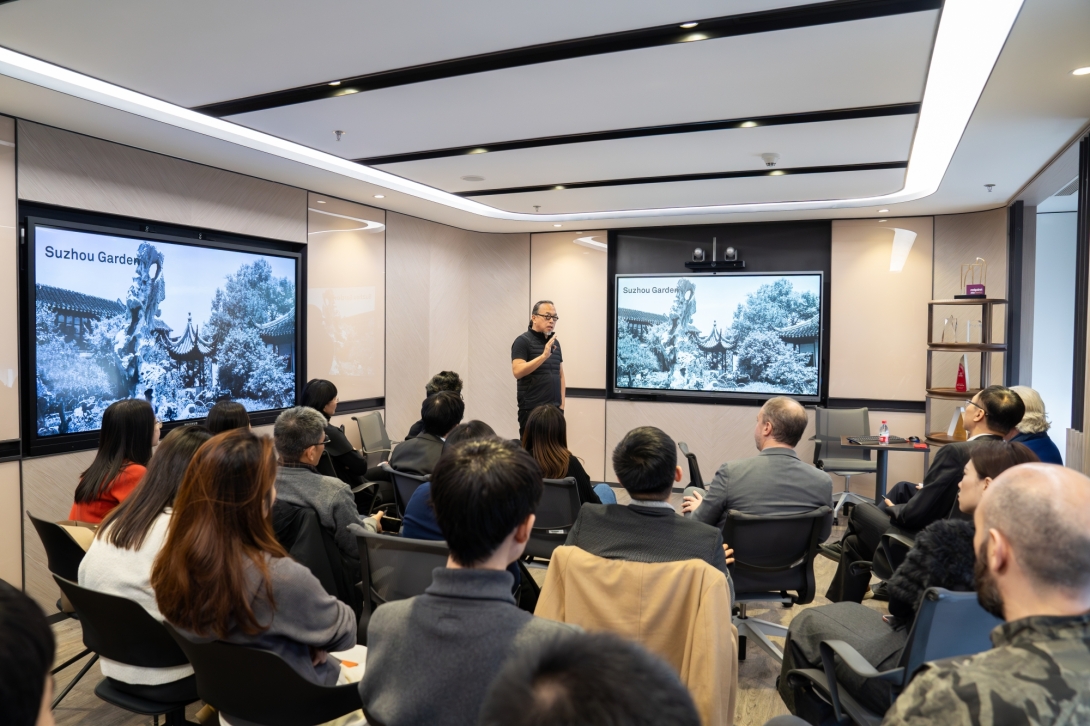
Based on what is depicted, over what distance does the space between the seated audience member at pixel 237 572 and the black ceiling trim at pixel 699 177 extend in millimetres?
4312

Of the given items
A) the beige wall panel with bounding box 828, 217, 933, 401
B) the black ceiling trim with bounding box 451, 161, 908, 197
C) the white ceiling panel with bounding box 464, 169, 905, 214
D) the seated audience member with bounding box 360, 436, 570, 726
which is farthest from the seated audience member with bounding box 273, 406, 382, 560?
the beige wall panel with bounding box 828, 217, 933, 401

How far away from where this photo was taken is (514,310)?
7957 millimetres

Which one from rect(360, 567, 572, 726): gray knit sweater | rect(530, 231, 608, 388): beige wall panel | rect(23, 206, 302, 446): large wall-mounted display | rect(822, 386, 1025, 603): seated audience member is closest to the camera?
rect(360, 567, 572, 726): gray knit sweater

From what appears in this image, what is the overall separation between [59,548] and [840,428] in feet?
19.9

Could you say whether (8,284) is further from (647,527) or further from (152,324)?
(647,527)

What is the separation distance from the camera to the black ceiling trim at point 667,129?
3.79 m

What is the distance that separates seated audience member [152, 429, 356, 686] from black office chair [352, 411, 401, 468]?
3929 mm

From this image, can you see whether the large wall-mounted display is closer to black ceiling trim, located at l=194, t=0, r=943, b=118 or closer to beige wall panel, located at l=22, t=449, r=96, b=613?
beige wall panel, located at l=22, t=449, r=96, b=613

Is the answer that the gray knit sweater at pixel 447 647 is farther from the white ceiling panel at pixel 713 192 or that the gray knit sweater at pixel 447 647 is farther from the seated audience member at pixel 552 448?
the white ceiling panel at pixel 713 192

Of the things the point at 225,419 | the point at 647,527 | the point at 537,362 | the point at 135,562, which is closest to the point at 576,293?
the point at 537,362

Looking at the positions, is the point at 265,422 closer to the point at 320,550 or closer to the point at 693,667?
the point at 320,550

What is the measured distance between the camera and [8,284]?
3688mm

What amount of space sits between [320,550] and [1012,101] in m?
3.73

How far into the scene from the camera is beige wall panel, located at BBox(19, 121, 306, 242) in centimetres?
386
